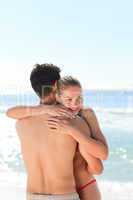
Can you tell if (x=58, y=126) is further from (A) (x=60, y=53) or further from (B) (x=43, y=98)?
(A) (x=60, y=53)

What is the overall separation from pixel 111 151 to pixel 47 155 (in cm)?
889

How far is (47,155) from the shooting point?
1.96 metres

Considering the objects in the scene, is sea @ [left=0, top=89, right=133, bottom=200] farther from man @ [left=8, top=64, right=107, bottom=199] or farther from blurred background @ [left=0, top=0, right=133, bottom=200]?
man @ [left=8, top=64, right=107, bottom=199]

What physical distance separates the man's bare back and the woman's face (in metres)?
0.05

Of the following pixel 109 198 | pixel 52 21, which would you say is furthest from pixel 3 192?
pixel 52 21

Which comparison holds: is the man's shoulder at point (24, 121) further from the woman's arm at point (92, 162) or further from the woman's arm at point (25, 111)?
the woman's arm at point (92, 162)

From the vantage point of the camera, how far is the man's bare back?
1.94 m

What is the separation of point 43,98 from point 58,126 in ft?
0.42

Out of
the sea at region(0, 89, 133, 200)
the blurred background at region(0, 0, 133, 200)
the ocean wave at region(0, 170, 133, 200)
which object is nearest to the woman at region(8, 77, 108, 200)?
the sea at region(0, 89, 133, 200)

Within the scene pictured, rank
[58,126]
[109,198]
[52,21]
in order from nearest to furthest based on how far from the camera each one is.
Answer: [58,126]
[109,198]
[52,21]

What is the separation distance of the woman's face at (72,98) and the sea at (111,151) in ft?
13.5

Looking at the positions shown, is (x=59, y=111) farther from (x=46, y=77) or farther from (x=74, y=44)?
(x=74, y=44)

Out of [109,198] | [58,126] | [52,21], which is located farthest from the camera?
[52,21]

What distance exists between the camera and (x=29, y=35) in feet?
64.1
